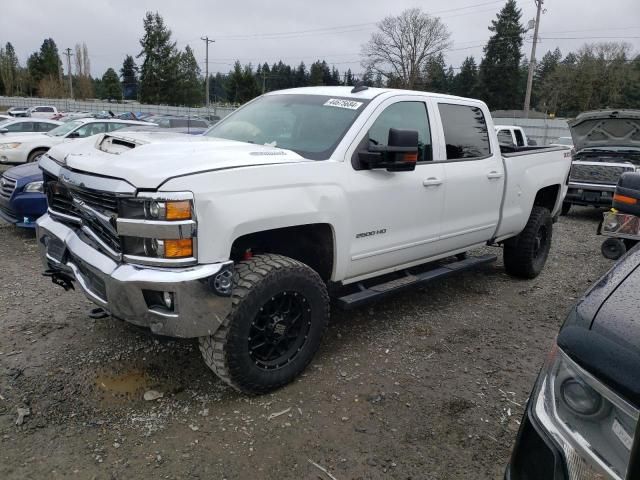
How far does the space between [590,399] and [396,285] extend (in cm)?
265

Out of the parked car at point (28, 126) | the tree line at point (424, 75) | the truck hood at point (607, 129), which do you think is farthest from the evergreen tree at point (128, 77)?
the truck hood at point (607, 129)

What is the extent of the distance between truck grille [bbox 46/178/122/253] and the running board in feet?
5.29

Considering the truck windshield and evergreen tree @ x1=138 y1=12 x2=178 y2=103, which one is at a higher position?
evergreen tree @ x1=138 y1=12 x2=178 y2=103

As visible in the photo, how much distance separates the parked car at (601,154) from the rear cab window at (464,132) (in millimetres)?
6261

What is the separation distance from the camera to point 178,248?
2734mm

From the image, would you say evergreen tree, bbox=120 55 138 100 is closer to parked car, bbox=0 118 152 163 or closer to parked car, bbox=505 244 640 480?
parked car, bbox=0 118 152 163

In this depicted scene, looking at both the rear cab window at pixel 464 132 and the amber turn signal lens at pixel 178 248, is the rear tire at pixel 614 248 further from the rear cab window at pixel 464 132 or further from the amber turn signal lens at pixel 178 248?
the amber turn signal lens at pixel 178 248

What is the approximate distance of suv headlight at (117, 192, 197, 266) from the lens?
269cm

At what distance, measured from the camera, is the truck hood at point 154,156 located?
110 inches

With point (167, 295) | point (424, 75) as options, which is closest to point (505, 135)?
point (167, 295)

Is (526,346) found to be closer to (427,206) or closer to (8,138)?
(427,206)

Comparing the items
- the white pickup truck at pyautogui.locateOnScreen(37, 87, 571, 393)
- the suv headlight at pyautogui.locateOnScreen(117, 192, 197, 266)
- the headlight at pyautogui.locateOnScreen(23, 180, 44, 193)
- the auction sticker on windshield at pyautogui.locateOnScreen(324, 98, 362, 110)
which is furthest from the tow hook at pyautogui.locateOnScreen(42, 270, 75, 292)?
the headlight at pyautogui.locateOnScreen(23, 180, 44, 193)

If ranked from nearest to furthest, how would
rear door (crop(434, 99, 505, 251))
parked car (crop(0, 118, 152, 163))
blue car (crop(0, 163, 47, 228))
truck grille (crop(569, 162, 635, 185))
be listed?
1. rear door (crop(434, 99, 505, 251))
2. blue car (crop(0, 163, 47, 228))
3. truck grille (crop(569, 162, 635, 185))
4. parked car (crop(0, 118, 152, 163))

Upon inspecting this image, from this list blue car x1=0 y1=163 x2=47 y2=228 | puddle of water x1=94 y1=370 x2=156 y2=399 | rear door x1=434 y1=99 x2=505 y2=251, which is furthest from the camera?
blue car x1=0 y1=163 x2=47 y2=228
